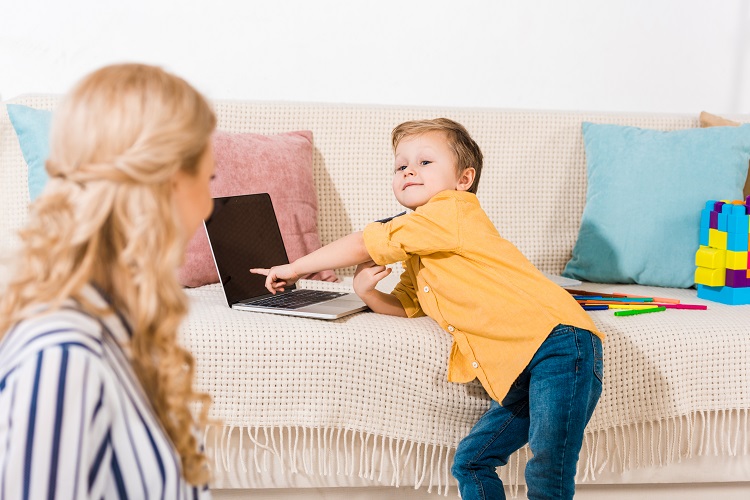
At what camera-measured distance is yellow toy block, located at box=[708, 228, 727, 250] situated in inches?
77.7

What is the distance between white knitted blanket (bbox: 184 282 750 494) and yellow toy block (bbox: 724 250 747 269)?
8.8 inches

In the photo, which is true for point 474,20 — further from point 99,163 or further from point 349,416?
point 99,163

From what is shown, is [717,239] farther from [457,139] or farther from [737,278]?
[457,139]

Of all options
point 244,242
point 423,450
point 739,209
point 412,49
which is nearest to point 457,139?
point 244,242

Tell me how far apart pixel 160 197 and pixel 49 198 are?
88 mm

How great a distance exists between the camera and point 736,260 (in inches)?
75.7

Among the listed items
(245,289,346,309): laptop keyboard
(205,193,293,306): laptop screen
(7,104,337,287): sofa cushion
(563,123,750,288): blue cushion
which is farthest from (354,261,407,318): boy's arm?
(563,123,750,288): blue cushion

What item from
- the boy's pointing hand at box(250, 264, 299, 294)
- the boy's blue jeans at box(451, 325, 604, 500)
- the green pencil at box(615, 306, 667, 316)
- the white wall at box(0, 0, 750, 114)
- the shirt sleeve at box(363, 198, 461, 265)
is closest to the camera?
the boy's blue jeans at box(451, 325, 604, 500)

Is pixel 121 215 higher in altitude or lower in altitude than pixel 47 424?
higher

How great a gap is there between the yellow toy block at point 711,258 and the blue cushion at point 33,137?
4.95 feet

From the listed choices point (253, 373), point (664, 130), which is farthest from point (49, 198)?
point (664, 130)

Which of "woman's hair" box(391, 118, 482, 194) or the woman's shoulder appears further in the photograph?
"woman's hair" box(391, 118, 482, 194)

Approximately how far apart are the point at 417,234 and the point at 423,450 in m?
0.42

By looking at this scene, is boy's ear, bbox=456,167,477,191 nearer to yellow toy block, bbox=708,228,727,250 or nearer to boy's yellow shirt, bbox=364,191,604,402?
boy's yellow shirt, bbox=364,191,604,402
